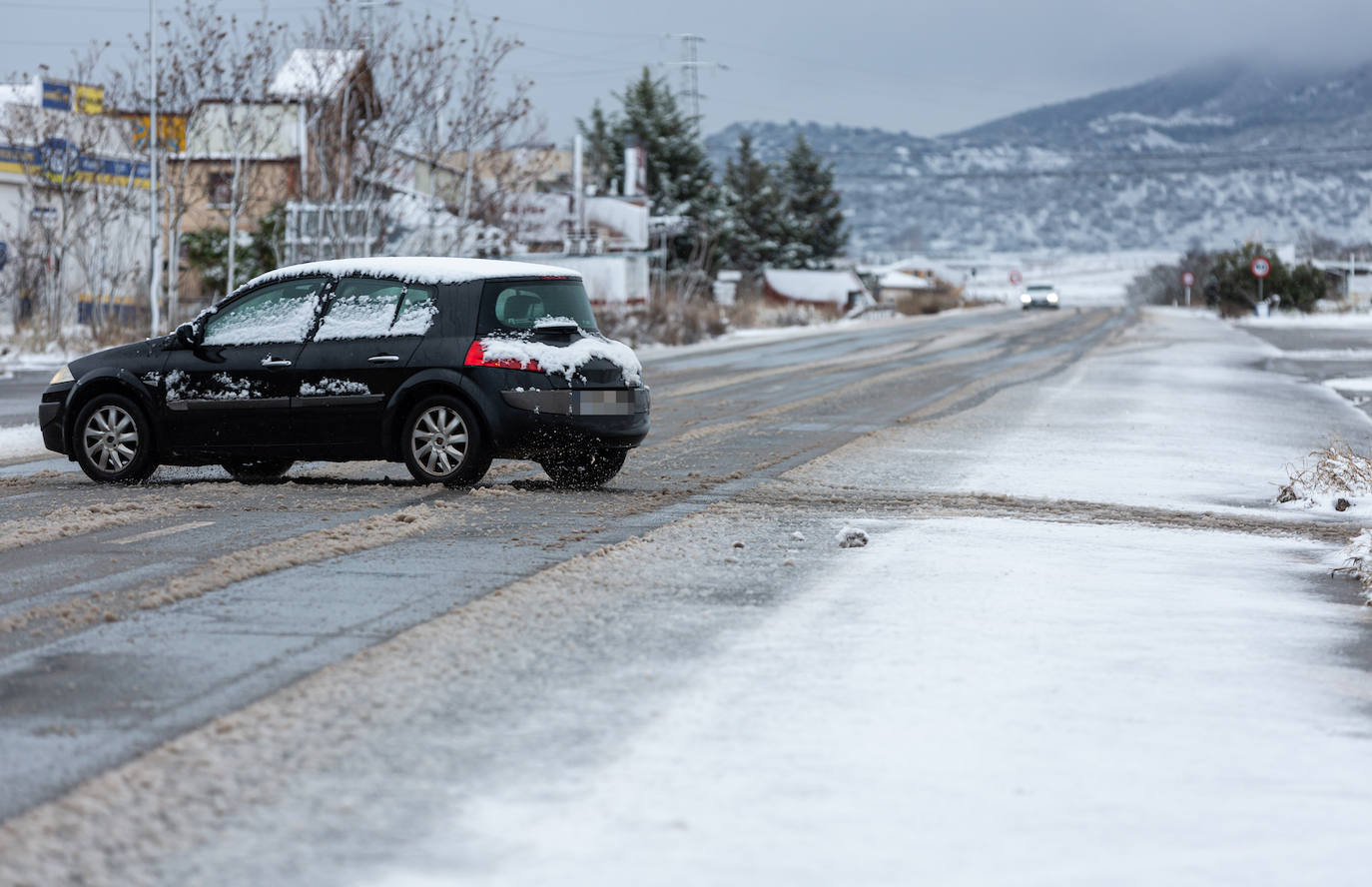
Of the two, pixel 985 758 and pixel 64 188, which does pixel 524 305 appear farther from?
pixel 64 188

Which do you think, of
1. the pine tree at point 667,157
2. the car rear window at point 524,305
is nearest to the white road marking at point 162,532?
the car rear window at point 524,305

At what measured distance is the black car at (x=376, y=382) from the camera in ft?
37.4

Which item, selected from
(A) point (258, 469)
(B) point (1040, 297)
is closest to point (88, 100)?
(A) point (258, 469)

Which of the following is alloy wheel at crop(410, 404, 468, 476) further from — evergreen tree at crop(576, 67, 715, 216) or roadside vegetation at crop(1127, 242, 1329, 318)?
evergreen tree at crop(576, 67, 715, 216)

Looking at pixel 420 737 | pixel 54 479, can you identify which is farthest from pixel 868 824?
pixel 54 479

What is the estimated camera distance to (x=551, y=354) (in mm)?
11422

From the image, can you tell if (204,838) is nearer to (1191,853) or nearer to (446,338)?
(1191,853)

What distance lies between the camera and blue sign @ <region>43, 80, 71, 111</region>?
4684 centimetres

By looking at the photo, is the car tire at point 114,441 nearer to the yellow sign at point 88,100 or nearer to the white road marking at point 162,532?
the white road marking at point 162,532

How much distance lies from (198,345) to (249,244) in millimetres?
39412

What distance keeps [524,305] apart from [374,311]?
1.09 meters

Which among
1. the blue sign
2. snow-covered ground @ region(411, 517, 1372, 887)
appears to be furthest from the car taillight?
the blue sign

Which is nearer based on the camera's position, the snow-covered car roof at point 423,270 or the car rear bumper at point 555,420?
the car rear bumper at point 555,420

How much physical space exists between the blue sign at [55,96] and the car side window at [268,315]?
3750 cm
